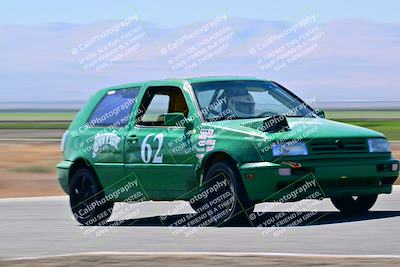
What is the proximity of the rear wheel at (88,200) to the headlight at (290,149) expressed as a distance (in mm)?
2878

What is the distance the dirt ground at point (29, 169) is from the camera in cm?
2402

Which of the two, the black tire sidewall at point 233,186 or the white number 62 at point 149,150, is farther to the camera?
the white number 62 at point 149,150

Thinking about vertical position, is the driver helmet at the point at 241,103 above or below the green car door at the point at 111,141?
above

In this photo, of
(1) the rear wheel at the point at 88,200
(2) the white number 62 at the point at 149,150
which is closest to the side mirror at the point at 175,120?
(2) the white number 62 at the point at 149,150

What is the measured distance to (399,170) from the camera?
14.3m

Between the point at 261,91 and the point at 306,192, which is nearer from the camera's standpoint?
the point at 306,192

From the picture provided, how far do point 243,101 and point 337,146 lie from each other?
1.34 metres

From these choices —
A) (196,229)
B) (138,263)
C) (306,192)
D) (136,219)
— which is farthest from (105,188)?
(138,263)

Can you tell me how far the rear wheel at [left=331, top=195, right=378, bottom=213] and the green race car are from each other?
12mm

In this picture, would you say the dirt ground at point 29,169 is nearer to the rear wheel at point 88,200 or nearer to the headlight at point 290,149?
the rear wheel at point 88,200

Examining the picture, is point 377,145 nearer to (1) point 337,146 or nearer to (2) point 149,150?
(1) point 337,146

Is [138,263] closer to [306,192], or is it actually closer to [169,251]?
[169,251]

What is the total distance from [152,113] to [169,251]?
3.74 m

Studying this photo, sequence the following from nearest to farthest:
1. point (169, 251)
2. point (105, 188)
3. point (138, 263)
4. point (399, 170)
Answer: point (138, 263)
point (169, 251)
point (399, 170)
point (105, 188)
